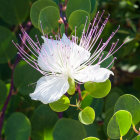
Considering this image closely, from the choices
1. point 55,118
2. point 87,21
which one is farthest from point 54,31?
point 55,118

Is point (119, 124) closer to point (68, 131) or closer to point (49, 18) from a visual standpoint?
point (68, 131)

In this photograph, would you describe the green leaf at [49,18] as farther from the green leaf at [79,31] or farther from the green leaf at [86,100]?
the green leaf at [86,100]

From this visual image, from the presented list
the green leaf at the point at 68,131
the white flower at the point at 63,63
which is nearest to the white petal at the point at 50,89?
the white flower at the point at 63,63

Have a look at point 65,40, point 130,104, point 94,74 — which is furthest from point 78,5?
point 130,104

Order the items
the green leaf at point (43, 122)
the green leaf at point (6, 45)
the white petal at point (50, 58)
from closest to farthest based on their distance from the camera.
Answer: the white petal at point (50, 58)
the green leaf at point (43, 122)
the green leaf at point (6, 45)

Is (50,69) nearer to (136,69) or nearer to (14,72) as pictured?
(14,72)

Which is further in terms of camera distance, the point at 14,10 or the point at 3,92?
the point at 14,10
